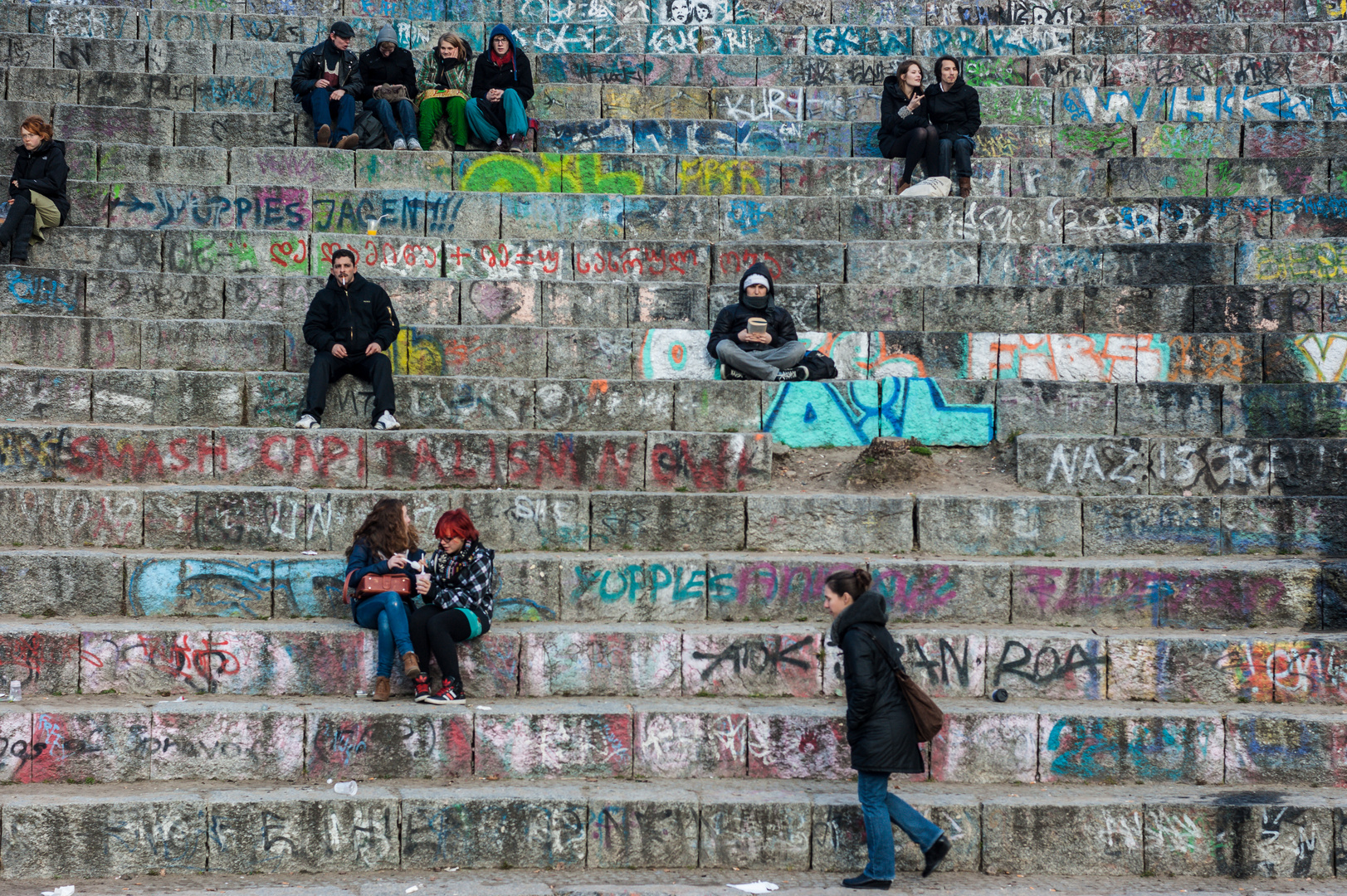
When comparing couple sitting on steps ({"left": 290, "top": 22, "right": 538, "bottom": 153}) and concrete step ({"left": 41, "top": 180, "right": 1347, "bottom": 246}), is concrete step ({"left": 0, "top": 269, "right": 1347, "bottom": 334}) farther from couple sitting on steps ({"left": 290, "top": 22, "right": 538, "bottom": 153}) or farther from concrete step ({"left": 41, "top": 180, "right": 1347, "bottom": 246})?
couple sitting on steps ({"left": 290, "top": 22, "right": 538, "bottom": 153})

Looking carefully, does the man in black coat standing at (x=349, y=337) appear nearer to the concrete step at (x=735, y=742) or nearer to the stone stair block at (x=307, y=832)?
the concrete step at (x=735, y=742)

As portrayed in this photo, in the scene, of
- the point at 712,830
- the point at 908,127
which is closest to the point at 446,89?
the point at 908,127

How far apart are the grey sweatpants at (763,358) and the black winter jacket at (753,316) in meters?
0.09

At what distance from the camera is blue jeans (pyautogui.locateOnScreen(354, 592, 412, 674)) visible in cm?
707

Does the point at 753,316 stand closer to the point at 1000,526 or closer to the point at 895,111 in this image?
the point at 1000,526

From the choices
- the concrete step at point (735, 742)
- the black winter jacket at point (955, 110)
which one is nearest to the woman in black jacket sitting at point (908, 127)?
the black winter jacket at point (955, 110)

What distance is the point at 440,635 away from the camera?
704 centimetres

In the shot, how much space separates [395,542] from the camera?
7.36 meters

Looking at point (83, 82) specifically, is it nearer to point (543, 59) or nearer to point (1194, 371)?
point (543, 59)

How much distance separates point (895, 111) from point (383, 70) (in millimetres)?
5263

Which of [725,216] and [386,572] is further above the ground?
[725,216]

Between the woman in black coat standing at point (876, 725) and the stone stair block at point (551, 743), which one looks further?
the stone stair block at point (551, 743)

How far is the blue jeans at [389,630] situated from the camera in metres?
7.07

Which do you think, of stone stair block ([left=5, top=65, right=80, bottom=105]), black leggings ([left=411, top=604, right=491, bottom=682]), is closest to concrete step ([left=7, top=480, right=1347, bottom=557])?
black leggings ([left=411, top=604, right=491, bottom=682])
